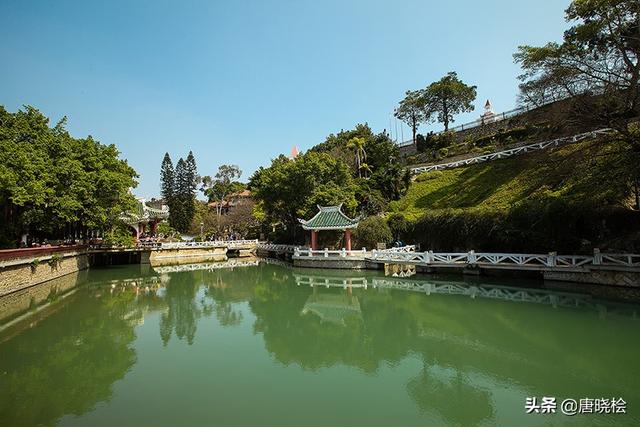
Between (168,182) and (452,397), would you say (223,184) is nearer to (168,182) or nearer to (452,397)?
(168,182)

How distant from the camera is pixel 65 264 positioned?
20.3m

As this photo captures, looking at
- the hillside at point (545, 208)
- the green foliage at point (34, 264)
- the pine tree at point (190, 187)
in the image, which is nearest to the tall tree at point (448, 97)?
the hillside at point (545, 208)

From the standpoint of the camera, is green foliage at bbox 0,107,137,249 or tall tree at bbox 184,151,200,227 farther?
tall tree at bbox 184,151,200,227

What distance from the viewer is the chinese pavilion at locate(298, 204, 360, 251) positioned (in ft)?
75.6

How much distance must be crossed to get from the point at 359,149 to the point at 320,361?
29914 mm

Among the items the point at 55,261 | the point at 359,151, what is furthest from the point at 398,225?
the point at 55,261

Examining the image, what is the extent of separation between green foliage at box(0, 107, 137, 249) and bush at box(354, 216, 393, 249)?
566 inches

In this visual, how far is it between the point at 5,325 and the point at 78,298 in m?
4.42

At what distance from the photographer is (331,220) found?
23859 mm

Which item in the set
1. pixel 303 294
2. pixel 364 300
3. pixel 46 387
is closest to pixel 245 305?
pixel 303 294

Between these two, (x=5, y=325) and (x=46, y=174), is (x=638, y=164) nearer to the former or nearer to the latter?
(x=5, y=325)

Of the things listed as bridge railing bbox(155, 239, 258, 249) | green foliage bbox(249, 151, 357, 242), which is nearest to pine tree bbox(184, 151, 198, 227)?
bridge railing bbox(155, 239, 258, 249)

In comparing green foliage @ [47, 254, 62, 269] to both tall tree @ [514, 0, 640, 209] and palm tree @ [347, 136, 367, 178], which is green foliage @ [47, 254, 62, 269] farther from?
palm tree @ [347, 136, 367, 178]

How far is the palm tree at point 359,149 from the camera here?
116 ft
